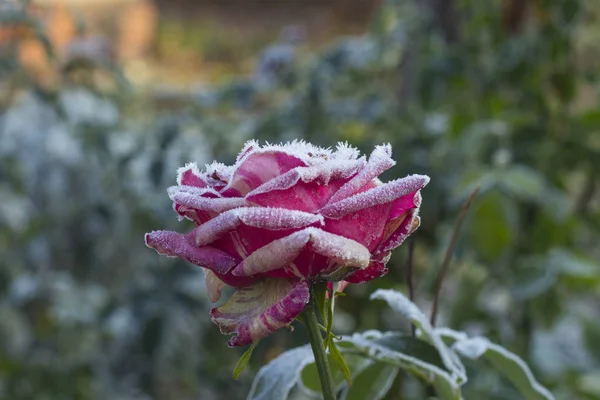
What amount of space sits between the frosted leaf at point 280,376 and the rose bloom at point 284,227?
143 millimetres

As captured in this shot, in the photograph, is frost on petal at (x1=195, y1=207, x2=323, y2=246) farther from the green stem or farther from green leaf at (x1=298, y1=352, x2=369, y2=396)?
green leaf at (x1=298, y1=352, x2=369, y2=396)

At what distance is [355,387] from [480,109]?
0.94m

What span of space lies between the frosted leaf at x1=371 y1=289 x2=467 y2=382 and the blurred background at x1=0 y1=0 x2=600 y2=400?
43cm

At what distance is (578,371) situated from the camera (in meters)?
1.11

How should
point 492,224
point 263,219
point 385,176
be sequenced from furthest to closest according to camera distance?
point 385,176 < point 492,224 < point 263,219

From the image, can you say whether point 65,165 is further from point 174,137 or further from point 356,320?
point 356,320

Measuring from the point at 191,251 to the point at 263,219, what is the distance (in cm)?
5

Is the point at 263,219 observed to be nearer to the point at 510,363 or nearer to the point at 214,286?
the point at 214,286

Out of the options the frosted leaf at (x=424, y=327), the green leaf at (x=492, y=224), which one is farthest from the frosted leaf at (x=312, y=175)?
the green leaf at (x=492, y=224)

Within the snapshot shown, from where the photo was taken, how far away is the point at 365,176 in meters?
0.38

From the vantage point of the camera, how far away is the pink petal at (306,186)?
358 mm

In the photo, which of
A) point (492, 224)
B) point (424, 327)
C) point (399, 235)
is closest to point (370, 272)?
point (399, 235)

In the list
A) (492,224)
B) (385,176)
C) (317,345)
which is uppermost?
(385,176)

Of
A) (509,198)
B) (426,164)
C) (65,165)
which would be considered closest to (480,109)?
(426,164)
